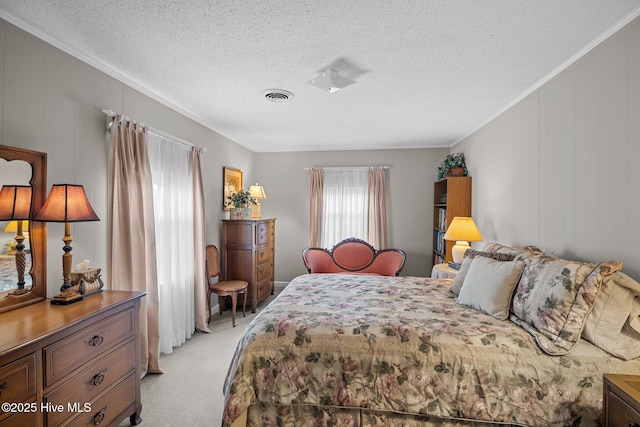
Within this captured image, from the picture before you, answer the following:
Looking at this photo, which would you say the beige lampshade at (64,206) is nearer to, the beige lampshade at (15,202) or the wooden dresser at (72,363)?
the beige lampshade at (15,202)

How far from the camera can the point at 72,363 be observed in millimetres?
1620

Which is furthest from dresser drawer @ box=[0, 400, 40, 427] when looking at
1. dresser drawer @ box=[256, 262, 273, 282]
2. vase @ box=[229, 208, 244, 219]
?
vase @ box=[229, 208, 244, 219]

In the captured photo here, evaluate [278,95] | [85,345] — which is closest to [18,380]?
[85,345]

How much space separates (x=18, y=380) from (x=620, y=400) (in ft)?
8.36

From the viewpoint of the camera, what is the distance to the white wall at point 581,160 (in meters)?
1.78

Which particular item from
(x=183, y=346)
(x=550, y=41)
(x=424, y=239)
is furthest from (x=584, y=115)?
(x=183, y=346)

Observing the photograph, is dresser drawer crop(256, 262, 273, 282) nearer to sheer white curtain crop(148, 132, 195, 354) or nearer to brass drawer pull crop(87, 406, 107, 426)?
sheer white curtain crop(148, 132, 195, 354)

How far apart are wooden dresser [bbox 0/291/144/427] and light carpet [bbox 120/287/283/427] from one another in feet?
0.67

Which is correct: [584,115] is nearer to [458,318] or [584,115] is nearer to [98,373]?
[458,318]

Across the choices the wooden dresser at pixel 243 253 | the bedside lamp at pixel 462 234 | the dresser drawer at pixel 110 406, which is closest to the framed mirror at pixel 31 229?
the dresser drawer at pixel 110 406

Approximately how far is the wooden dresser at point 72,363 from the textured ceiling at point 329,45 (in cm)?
170

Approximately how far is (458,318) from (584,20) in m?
1.90

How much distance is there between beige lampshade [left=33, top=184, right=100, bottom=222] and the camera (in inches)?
72.3

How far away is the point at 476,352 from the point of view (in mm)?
1642
